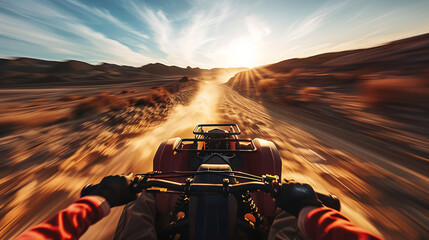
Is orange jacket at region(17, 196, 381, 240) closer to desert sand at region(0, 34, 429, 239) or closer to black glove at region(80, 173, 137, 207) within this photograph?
black glove at region(80, 173, 137, 207)

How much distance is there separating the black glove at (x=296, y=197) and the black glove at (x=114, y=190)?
1226 mm

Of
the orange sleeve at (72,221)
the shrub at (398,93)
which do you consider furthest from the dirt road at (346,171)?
the shrub at (398,93)

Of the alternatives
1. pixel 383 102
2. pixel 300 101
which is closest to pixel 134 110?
pixel 300 101

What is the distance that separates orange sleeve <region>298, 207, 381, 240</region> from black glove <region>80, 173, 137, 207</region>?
1334mm

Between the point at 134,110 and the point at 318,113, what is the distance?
9.16 meters

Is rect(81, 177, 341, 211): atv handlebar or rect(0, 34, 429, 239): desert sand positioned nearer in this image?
rect(81, 177, 341, 211): atv handlebar

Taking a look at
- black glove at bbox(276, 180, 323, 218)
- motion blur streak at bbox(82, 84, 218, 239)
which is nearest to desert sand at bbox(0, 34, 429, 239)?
motion blur streak at bbox(82, 84, 218, 239)

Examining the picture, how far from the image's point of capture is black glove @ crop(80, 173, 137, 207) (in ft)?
3.63

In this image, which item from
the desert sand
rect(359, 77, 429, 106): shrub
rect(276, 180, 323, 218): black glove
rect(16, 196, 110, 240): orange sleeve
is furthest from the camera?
rect(359, 77, 429, 106): shrub

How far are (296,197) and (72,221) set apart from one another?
4.82 feet

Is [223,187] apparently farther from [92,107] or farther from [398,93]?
[398,93]

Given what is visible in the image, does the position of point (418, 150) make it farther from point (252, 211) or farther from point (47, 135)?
point (47, 135)

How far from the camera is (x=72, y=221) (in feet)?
2.82

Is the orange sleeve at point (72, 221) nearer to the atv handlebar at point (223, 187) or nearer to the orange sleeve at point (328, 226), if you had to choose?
the atv handlebar at point (223, 187)
